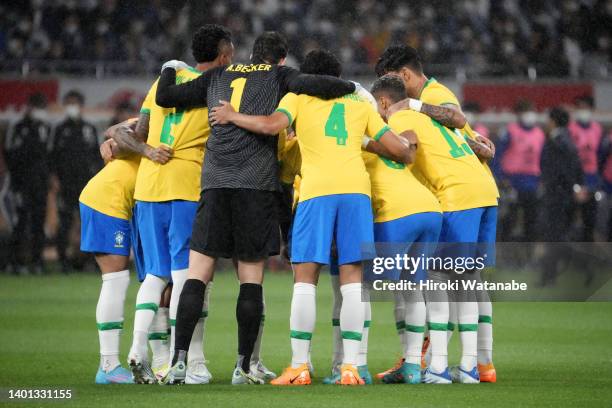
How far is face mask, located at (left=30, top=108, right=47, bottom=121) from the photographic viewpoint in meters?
17.1

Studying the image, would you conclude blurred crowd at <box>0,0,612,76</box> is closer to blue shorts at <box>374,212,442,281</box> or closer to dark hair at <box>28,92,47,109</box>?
dark hair at <box>28,92,47,109</box>

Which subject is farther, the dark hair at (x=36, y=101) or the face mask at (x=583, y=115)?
the face mask at (x=583, y=115)

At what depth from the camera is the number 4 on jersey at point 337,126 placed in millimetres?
7375

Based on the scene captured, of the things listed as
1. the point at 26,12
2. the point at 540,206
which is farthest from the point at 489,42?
the point at 26,12

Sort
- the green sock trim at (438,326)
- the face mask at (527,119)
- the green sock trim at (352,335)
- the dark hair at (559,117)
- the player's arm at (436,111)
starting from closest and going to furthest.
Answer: the green sock trim at (352,335), the green sock trim at (438,326), the player's arm at (436,111), the dark hair at (559,117), the face mask at (527,119)

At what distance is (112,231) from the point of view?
313 inches

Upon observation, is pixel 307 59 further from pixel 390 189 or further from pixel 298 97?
pixel 390 189

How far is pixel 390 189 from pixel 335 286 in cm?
83

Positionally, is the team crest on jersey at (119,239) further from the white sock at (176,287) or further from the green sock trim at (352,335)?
the green sock trim at (352,335)

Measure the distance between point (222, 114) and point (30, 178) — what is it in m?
10.4

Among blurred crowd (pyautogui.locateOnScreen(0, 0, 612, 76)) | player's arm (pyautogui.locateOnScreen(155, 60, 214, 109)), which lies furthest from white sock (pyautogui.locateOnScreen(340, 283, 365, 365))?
blurred crowd (pyautogui.locateOnScreen(0, 0, 612, 76))

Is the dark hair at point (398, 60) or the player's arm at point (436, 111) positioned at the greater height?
the dark hair at point (398, 60)

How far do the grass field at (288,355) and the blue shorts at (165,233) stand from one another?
843 millimetres

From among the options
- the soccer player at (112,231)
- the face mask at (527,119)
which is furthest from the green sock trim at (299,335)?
the face mask at (527,119)
